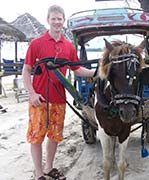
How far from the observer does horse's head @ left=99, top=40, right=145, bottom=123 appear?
123 inches

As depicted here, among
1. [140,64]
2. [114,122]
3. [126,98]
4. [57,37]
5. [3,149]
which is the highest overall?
[57,37]

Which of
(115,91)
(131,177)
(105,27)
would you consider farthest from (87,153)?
(115,91)

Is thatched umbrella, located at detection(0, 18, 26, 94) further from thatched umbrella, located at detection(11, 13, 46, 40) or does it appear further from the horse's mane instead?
the horse's mane

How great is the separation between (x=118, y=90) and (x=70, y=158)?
2.35 metres

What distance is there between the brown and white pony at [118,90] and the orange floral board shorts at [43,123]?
0.47 metres

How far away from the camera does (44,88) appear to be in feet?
13.0

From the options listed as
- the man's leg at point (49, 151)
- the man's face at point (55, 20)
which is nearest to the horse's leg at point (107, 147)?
the man's leg at point (49, 151)

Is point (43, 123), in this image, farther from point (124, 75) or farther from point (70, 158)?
point (70, 158)

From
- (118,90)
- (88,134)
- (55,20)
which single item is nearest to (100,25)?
(55,20)

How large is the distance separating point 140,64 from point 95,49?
3014 millimetres

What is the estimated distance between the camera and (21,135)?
6.95m

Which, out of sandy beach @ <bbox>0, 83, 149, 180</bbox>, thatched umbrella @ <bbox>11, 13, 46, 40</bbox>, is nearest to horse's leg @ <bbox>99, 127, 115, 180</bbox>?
sandy beach @ <bbox>0, 83, 149, 180</bbox>

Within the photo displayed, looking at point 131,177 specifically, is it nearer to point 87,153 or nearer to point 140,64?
point 87,153

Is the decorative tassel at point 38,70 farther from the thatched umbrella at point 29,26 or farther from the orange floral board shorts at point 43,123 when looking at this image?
the thatched umbrella at point 29,26
